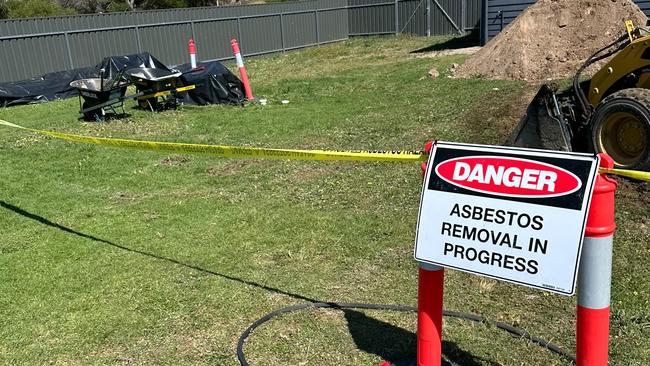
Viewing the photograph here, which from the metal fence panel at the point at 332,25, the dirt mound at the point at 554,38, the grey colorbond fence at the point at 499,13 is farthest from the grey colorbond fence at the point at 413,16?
the dirt mound at the point at 554,38

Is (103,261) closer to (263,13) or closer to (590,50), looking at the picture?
(590,50)

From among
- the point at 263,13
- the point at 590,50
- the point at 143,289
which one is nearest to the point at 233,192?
the point at 143,289

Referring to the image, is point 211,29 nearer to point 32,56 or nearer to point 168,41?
point 168,41

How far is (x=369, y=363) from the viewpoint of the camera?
11.5 feet

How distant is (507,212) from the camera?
8.20 ft

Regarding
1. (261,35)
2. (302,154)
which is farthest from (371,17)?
(302,154)

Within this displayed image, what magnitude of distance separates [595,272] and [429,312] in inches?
31.4

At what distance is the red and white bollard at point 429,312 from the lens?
2838 mm

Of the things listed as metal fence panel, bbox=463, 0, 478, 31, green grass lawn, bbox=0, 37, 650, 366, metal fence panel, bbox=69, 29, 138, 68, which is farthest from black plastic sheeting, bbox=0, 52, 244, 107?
metal fence panel, bbox=463, 0, 478, 31

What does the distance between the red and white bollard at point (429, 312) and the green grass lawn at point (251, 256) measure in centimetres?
63

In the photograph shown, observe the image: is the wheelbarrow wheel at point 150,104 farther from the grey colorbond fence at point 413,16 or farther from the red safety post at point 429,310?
the grey colorbond fence at point 413,16

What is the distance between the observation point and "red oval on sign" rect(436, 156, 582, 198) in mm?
2369

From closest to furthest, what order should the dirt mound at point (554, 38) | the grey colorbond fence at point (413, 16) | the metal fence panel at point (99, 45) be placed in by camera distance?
1. the dirt mound at point (554, 38)
2. the metal fence panel at point (99, 45)
3. the grey colorbond fence at point (413, 16)

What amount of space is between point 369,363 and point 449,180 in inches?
55.2
